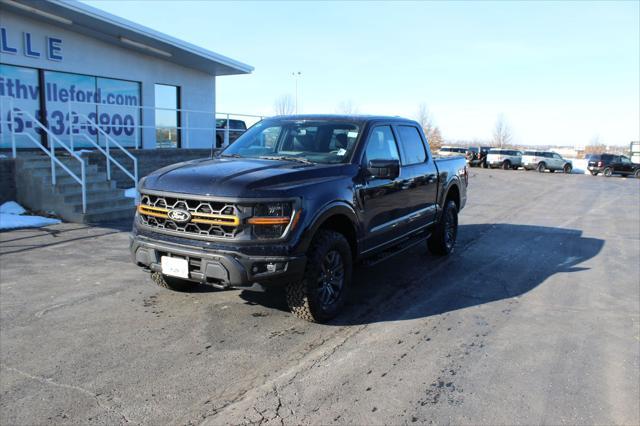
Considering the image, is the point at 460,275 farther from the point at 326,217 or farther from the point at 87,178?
the point at 87,178

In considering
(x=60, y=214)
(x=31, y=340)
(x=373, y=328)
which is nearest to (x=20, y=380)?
(x=31, y=340)

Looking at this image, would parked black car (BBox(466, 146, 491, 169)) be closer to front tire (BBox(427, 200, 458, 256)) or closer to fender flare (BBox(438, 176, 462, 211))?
fender flare (BBox(438, 176, 462, 211))

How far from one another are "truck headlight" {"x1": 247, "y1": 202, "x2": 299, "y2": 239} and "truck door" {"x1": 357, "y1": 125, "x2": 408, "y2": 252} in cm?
110

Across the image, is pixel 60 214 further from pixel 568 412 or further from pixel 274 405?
pixel 568 412

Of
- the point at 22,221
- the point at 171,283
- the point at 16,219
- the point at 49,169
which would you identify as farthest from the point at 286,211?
the point at 49,169

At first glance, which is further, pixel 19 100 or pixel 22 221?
pixel 19 100

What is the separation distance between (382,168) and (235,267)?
6.08 feet

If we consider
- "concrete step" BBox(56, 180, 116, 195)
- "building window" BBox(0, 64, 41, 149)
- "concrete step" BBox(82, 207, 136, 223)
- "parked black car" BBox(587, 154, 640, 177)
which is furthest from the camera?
"parked black car" BBox(587, 154, 640, 177)

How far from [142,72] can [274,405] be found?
15.5m

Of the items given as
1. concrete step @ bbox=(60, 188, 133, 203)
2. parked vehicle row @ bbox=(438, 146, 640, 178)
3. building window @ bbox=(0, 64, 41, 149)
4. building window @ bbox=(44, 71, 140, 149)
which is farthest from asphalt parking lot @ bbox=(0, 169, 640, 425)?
parked vehicle row @ bbox=(438, 146, 640, 178)

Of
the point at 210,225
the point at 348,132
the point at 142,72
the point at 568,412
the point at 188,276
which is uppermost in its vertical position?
the point at 142,72

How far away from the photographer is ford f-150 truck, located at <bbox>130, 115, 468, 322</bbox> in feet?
13.5

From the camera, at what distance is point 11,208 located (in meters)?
9.73

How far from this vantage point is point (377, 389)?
11.4ft
